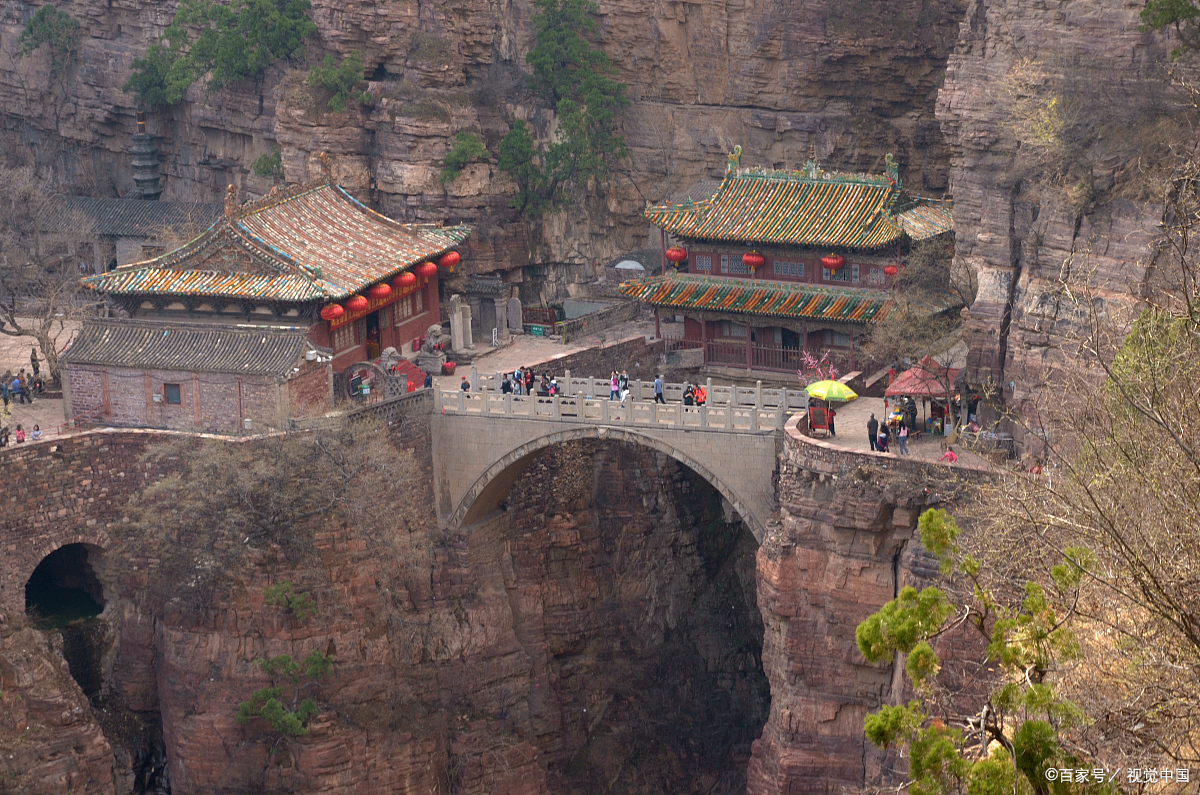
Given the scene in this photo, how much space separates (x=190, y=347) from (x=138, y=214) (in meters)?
19.1

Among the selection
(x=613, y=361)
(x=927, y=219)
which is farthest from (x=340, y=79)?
(x=927, y=219)

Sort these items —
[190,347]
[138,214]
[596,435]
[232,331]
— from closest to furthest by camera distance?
[596,435] < [190,347] < [232,331] < [138,214]

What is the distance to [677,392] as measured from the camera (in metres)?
53.5

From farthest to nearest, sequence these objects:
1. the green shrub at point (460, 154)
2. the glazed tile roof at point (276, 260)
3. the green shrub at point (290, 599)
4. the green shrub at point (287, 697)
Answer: the green shrub at point (460, 154) → the glazed tile roof at point (276, 260) → the green shrub at point (290, 599) → the green shrub at point (287, 697)

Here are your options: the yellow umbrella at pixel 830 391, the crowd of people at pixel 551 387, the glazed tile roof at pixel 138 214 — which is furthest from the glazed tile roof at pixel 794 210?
the glazed tile roof at pixel 138 214

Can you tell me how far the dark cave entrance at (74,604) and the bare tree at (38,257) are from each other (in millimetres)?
7303

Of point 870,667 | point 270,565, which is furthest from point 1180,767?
point 270,565

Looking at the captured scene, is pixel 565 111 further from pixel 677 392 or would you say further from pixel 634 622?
pixel 634 622

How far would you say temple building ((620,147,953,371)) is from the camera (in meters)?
54.2

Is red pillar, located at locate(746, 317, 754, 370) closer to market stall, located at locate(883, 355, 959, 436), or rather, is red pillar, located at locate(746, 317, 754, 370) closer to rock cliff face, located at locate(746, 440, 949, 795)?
market stall, located at locate(883, 355, 959, 436)

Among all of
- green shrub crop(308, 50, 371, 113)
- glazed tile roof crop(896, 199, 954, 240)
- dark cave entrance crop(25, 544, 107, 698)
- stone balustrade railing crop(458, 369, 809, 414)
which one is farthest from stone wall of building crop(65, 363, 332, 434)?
glazed tile roof crop(896, 199, 954, 240)

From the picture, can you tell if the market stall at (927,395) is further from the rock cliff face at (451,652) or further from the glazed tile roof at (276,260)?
the glazed tile roof at (276,260)

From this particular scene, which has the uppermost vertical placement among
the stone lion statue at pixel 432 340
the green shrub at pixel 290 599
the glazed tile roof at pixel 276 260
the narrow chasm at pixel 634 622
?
the glazed tile roof at pixel 276 260

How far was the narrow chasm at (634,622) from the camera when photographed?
55250 millimetres
